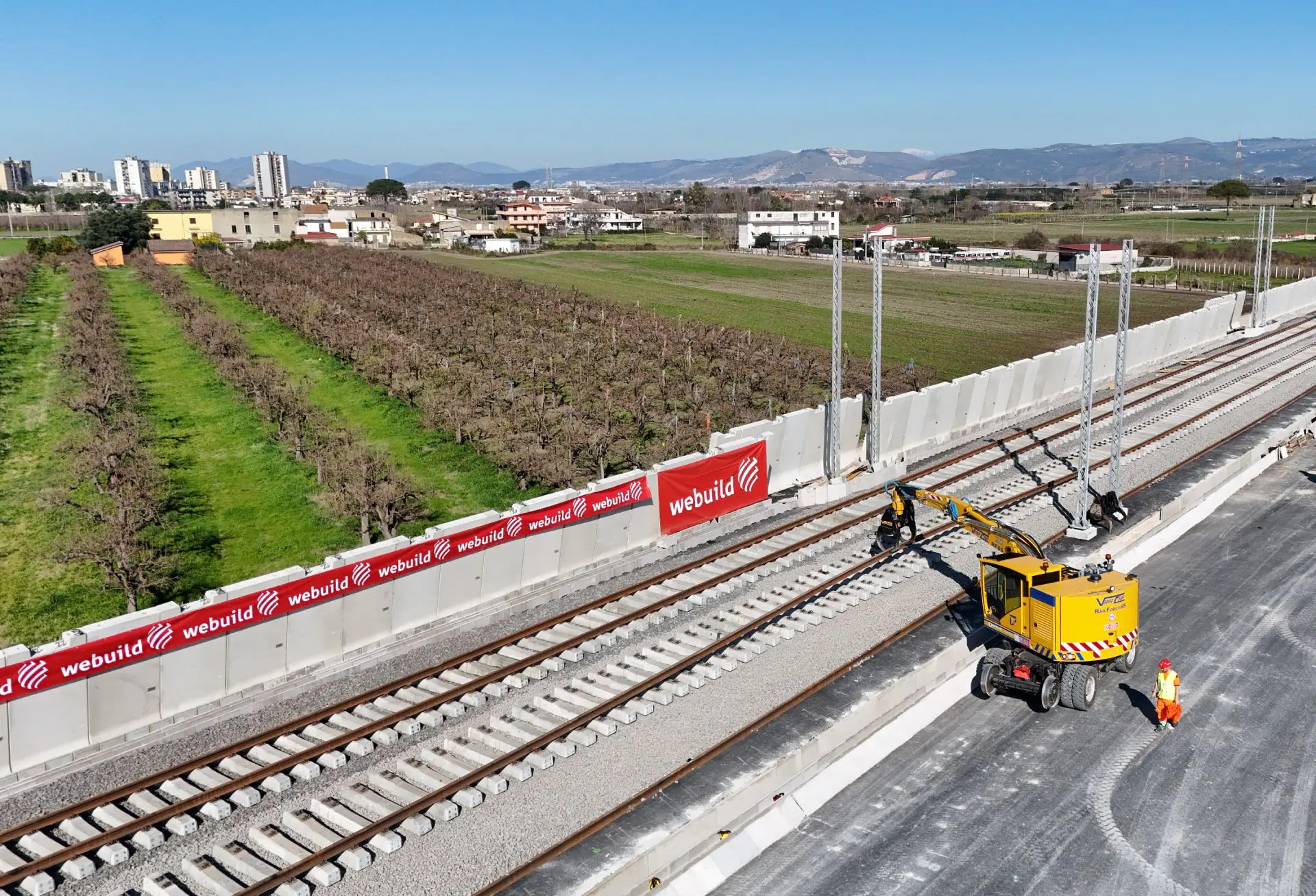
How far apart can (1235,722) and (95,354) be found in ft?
143

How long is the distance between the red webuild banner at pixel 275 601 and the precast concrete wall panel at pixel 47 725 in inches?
5.9

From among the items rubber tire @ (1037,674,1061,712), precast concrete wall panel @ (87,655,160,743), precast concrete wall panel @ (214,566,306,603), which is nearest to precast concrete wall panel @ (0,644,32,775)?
precast concrete wall panel @ (87,655,160,743)

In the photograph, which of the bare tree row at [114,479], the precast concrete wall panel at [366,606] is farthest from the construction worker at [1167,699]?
the bare tree row at [114,479]

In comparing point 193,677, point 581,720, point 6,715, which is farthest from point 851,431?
point 6,715

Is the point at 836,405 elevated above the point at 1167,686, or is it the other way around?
the point at 836,405

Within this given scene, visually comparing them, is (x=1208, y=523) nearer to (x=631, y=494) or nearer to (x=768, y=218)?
(x=631, y=494)

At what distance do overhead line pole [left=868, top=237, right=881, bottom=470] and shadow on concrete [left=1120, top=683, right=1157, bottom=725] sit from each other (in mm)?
10434

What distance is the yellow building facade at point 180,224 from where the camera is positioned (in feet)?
461

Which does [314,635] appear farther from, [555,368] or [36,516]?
[555,368]

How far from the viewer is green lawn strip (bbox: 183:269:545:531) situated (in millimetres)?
28266

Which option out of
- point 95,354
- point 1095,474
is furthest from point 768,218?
point 1095,474

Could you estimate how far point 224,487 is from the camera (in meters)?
29.6

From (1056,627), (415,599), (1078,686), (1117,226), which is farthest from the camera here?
(1117,226)

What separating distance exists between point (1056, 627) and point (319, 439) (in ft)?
79.6
